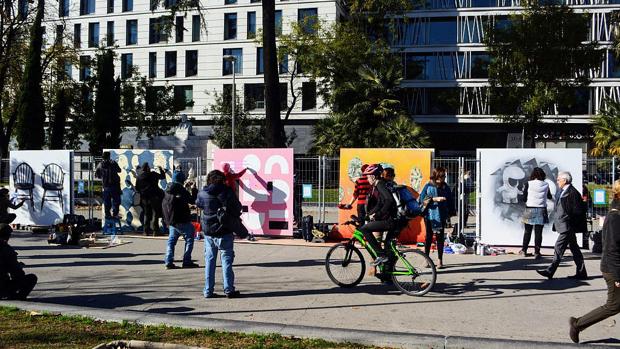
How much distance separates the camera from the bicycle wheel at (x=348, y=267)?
9211mm

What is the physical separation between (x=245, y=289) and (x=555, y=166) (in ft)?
27.0

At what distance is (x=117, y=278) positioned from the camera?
32.4ft

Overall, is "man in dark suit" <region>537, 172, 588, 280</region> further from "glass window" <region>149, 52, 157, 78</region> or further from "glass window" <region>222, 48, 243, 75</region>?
"glass window" <region>149, 52, 157, 78</region>

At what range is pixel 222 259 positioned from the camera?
326 inches

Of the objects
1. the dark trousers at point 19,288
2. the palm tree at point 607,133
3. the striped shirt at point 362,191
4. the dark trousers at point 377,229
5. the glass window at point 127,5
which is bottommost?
the dark trousers at point 19,288

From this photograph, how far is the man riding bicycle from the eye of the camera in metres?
8.74

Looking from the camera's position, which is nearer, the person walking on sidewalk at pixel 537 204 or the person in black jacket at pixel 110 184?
the person walking on sidewalk at pixel 537 204

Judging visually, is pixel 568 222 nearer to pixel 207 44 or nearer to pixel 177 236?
pixel 177 236

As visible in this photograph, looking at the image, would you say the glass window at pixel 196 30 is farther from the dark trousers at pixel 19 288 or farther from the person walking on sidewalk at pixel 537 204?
the dark trousers at pixel 19 288

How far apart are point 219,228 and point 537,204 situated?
23.9 ft

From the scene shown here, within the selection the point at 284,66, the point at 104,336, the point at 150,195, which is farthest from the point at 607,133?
the point at 104,336

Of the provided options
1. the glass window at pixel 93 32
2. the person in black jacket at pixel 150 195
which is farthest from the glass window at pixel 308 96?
the person in black jacket at pixel 150 195

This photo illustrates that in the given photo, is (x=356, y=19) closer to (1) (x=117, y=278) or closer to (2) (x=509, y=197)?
(2) (x=509, y=197)

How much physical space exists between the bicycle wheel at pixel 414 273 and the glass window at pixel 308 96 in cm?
3945
